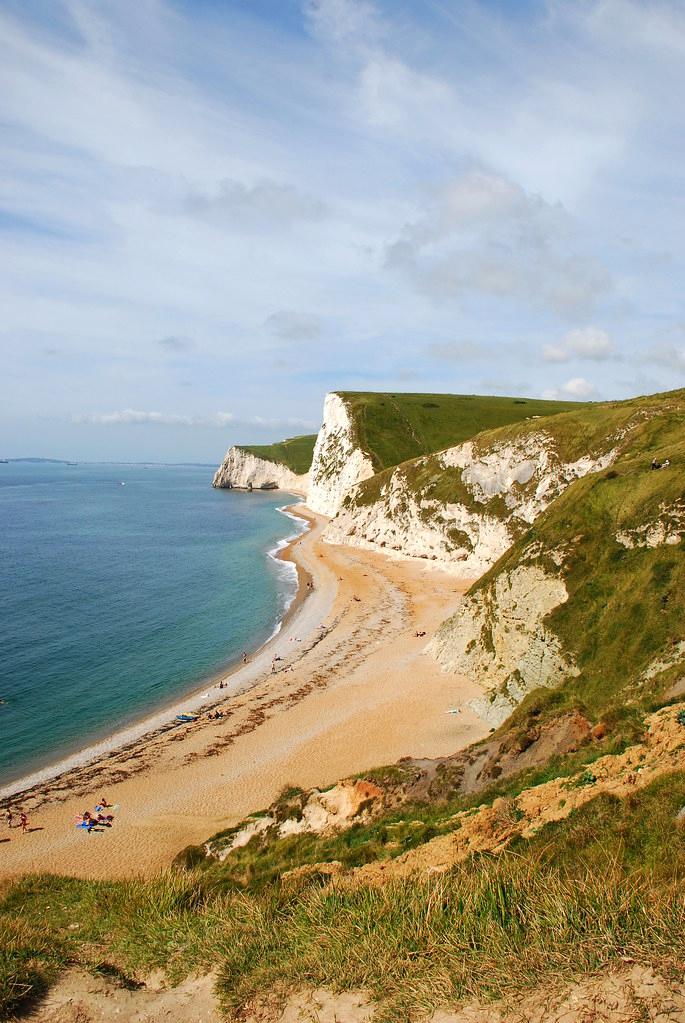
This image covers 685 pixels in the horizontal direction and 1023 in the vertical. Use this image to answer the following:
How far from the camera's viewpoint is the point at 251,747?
3206 cm

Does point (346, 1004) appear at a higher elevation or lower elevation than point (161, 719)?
higher

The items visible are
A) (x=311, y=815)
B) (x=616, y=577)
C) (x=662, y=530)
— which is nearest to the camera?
(x=311, y=815)

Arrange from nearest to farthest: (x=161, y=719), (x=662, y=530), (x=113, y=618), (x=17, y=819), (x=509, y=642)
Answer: (x=17, y=819) < (x=662, y=530) < (x=509, y=642) < (x=161, y=719) < (x=113, y=618)

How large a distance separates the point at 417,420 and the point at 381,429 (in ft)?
35.2

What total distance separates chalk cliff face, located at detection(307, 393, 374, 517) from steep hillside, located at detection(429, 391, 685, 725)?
3098 inches

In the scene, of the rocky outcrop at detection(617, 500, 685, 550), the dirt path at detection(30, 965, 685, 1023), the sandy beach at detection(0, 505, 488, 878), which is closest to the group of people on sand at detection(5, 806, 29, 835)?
the sandy beach at detection(0, 505, 488, 878)

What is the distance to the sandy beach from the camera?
24.6m

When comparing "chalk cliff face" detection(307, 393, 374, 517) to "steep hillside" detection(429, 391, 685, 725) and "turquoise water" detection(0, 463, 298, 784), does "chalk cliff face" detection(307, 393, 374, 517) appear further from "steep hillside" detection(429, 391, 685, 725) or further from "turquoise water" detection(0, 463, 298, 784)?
"steep hillside" detection(429, 391, 685, 725)

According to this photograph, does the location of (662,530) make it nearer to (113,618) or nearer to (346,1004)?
(346,1004)

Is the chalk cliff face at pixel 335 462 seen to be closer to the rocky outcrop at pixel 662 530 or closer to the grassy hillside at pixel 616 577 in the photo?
the grassy hillside at pixel 616 577

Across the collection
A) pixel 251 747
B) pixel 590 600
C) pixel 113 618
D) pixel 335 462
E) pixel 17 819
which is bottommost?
pixel 17 819

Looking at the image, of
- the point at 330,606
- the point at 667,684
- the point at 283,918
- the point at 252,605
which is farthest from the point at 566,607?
the point at 252,605

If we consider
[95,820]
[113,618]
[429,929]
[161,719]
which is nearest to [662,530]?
[429,929]

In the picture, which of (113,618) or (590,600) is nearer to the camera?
(590,600)
